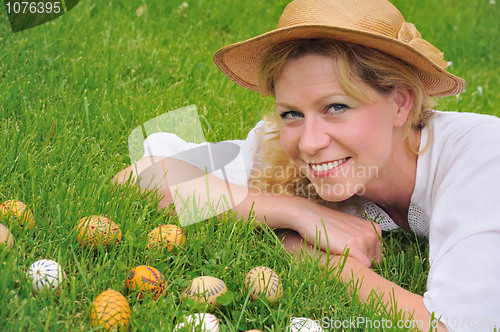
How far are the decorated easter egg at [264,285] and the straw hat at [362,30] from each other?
3.42 ft

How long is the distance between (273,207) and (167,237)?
1.99 feet

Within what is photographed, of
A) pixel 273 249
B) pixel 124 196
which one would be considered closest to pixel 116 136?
pixel 124 196

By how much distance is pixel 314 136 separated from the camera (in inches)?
82.9

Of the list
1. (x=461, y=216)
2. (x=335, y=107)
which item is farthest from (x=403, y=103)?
(x=461, y=216)

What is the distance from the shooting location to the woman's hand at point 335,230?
2258 millimetres

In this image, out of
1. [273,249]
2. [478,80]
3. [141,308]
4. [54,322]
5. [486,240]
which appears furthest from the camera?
[478,80]

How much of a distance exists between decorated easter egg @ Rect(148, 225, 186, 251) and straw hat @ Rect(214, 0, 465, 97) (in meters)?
0.95

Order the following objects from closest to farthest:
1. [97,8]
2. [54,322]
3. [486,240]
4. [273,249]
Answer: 1. [54,322]
2. [486,240]
3. [273,249]
4. [97,8]

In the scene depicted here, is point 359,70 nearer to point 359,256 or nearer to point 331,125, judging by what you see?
point 331,125

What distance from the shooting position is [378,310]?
1.88 meters

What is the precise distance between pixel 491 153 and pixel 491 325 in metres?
0.72

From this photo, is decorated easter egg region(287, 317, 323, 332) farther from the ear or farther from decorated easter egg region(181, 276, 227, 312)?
the ear

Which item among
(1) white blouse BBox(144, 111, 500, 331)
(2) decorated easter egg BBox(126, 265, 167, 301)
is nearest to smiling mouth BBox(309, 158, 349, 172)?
(1) white blouse BBox(144, 111, 500, 331)

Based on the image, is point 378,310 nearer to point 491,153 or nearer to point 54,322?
point 491,153
